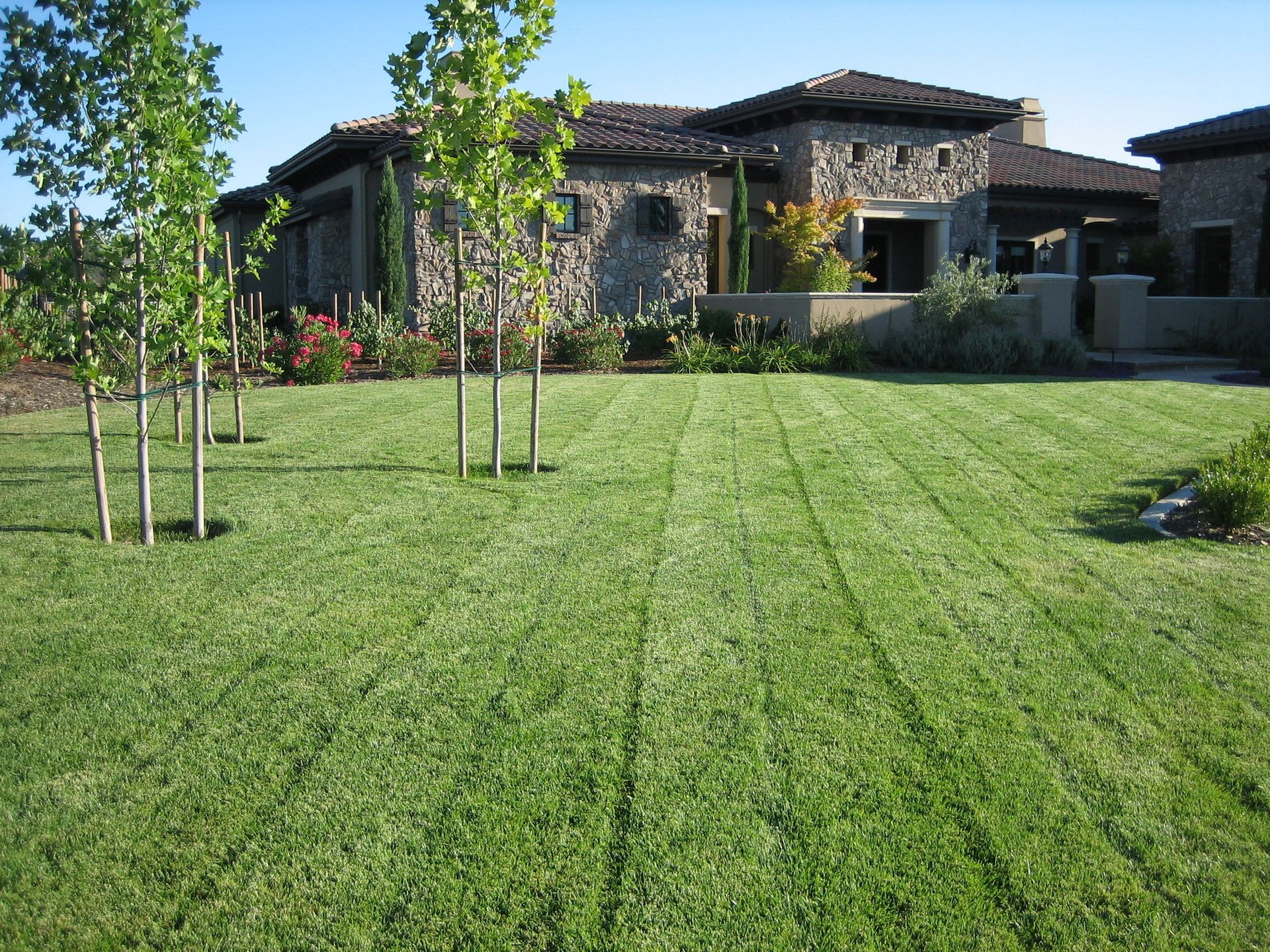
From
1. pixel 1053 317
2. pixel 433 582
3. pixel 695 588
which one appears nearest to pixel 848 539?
pixel 695 588

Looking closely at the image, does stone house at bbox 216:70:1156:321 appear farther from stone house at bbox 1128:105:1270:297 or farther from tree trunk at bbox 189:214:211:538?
tree trunk at bbox 189:214:211:538

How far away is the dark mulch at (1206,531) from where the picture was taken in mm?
6723

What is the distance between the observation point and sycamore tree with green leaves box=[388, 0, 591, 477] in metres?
7.29

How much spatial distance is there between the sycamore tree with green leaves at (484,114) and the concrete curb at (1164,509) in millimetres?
4623

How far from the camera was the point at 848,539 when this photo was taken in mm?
6629

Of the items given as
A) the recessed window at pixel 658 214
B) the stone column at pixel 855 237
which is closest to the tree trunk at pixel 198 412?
the recessed window at pixel 658 214

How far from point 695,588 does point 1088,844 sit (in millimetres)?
2645

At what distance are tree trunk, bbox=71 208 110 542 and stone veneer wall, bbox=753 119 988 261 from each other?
Answer: 19.9 m

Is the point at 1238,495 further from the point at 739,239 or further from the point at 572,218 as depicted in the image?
the point at 739,239

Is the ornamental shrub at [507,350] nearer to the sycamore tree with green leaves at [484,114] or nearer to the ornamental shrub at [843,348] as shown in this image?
the ornamental shrub at [843,348]

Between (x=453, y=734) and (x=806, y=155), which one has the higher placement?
(x=806, y=155)

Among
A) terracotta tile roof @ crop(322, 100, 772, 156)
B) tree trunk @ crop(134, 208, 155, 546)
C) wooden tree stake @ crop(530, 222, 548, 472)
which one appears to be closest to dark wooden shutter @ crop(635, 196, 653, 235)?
terracotta tile roof @ crop(322, 100, 772, 156)

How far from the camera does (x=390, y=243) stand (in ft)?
65.8

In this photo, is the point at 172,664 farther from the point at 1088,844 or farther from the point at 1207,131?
the point at 1207,131
